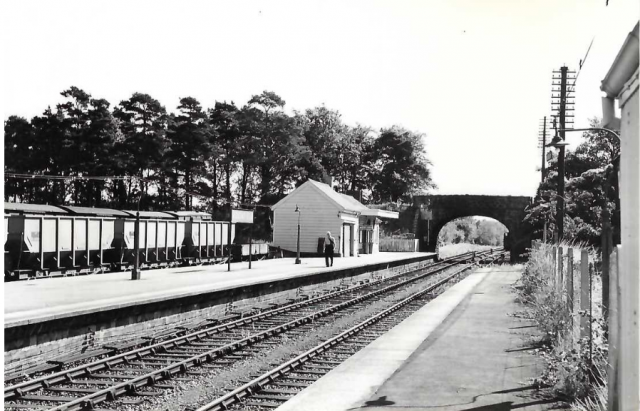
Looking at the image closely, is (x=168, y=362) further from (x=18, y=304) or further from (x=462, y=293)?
(x=462, y=293)

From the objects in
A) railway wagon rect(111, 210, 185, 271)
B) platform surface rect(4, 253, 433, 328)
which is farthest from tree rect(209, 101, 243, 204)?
platform surface rect(4, 253, 433, 328)

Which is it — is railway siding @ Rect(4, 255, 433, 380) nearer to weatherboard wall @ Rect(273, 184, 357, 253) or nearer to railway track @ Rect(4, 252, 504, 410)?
railway track @ Rect(4, 252, 504, 410)

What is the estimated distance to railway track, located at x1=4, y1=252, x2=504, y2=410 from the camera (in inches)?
340

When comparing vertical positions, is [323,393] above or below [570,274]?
below

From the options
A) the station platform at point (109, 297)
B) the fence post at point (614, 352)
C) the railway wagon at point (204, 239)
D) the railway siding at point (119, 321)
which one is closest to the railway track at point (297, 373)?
the railway siding at point (119, 321)

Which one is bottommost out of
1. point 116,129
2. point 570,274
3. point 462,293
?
point 462,293

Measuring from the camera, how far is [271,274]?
79.0 feet

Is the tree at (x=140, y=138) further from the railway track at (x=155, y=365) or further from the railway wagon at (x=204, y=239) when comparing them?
the railway track at (x=155, y=365)

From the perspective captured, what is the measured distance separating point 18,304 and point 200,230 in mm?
18088

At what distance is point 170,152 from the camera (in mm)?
52844

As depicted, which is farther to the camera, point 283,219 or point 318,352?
point 283,219

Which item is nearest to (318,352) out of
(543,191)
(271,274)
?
Answer: (271,274)

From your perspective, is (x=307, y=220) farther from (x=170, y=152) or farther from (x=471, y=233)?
(x=471, y=233)

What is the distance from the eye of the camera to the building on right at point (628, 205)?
403 cm
